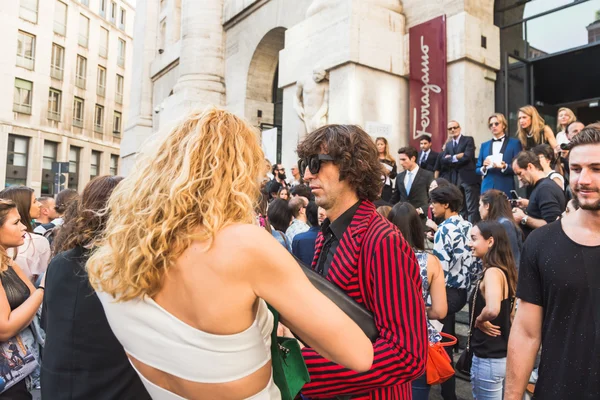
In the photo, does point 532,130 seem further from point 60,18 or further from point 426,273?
point 60,18

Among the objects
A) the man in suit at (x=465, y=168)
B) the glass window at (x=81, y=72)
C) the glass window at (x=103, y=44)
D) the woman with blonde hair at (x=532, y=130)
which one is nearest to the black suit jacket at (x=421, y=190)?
the man in suit at (x=465, y=168)

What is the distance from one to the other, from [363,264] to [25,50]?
3913 cm

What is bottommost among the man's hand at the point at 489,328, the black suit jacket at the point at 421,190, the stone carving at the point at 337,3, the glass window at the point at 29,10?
the man's hand at the point at 489,328

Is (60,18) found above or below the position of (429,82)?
above

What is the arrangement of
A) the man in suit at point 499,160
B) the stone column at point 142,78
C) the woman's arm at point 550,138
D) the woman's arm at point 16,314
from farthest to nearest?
the stone column at point 142,78, the man in suit at point 499,160, the woman's arm at point 550,138, the woman's arm at point 16,314

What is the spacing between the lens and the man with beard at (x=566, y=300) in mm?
1774

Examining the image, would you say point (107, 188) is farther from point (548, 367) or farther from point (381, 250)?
point (548, 367)

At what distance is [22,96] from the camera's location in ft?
108

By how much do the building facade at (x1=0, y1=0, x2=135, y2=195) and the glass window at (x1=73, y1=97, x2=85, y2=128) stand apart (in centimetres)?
8

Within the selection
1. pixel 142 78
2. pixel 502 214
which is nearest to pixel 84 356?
pixel 502 214

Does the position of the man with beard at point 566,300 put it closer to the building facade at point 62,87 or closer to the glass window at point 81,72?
the building facade at point 62,87

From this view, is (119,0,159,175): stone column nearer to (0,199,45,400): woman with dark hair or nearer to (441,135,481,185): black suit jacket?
(441,135,481,185): black suit jacket

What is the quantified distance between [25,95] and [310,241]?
37.0 m

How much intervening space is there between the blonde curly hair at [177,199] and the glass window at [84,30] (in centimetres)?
4308
